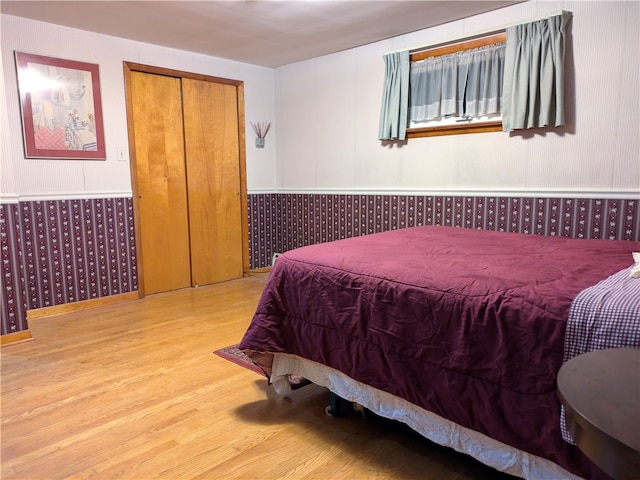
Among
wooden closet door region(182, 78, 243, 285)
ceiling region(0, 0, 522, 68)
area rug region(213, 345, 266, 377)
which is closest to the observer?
area rug region(213, 345, 266, 377)

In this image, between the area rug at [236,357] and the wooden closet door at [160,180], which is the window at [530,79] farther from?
the wooden closet door at [160,180]

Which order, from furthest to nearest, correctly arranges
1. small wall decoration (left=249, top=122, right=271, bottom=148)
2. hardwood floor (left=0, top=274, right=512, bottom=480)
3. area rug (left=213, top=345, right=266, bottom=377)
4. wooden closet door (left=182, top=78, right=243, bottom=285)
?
1. small wall decoration (left=249, top=122, right=271, bottom=148)
2. wooden closet door (left=182, top=78, right=243, bottom=285)
3. area rug (left=213, top=345, right=266, bottom=377)
4. hardwood floor (left=0, top=274, right=512, bottom=480)

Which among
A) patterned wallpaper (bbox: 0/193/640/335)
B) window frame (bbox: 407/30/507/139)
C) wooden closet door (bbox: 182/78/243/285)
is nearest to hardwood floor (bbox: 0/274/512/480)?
patterned wallpaper (bbox: 0/193/640/335)

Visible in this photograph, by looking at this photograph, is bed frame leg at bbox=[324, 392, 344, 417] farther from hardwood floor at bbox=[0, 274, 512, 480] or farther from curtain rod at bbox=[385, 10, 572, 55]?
curtain rod at bbox=[385, 10, 572, 55]

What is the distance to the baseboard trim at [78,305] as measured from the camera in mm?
3414

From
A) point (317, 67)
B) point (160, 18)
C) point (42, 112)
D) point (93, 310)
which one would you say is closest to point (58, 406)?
point (93, 310)

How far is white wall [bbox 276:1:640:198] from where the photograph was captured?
2.72m

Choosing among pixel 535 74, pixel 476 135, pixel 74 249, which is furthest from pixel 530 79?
pixel 74 249

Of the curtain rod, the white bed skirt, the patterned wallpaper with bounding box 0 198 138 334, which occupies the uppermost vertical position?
the curtain rod

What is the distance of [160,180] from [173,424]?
2688mm

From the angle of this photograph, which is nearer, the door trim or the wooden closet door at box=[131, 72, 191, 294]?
the door trim

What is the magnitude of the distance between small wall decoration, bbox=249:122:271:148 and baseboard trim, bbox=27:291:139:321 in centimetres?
204

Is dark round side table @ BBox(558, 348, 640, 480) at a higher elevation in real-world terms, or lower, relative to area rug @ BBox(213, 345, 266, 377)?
higher

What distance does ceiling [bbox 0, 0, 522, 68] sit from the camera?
9.82 feet
